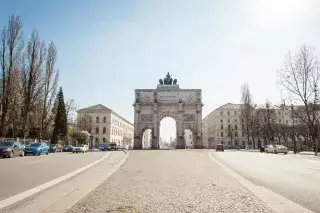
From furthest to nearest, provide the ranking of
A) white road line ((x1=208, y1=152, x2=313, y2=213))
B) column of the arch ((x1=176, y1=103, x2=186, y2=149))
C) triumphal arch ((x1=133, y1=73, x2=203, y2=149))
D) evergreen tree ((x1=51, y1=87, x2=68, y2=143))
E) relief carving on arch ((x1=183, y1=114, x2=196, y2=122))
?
relief carving on arch ((x1=183, y1=114, x2=196, y2=122))
triumphal arch ((x1=133, y1=73, x2=203, y2=149))
column of the arch ((x1=176, y1=103, x2=186, y2=149))
evergreen tree ((x1=51, y1=87, x2=68, y2=143))
white road line ((x1=208, y1=152, x2=313, y2=213))

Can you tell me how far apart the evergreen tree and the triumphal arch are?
20693 mm

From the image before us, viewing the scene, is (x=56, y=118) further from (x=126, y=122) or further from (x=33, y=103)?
(x=126, y=122)

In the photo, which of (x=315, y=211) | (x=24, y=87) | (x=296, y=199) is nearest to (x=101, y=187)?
(x=296, y=199)

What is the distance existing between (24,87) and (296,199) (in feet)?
150

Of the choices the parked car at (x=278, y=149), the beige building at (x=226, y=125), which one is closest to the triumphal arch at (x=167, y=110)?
the parked car at (x=278, y=149)

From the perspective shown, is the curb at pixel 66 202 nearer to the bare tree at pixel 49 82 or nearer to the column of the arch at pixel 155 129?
the bare tree at pixel 49 82

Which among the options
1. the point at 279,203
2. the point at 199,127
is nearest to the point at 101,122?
the point at 199,127

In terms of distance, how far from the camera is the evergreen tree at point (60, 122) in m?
72.9

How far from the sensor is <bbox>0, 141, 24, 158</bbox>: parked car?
33.9 m

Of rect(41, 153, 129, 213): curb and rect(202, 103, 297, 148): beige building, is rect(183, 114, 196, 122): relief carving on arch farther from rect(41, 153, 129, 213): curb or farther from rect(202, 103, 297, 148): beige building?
rect(41, 153, 129, 213): curb

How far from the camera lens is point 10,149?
113 ft

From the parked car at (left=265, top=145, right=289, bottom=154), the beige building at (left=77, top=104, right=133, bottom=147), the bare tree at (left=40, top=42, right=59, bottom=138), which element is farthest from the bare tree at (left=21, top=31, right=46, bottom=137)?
the beige building at (left=77, top=104, right=133, bottom=147)

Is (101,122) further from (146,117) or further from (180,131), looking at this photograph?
(180,131)

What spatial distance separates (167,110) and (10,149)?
58876mm
